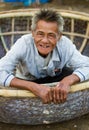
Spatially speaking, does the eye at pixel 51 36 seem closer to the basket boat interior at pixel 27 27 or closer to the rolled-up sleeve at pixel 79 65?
the rolled-up sleeve at pixel 79 65

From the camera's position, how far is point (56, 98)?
2.06 metres

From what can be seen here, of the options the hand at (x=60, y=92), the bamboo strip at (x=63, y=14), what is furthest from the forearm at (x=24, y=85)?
the bamboo strip at (x=63, y=14)

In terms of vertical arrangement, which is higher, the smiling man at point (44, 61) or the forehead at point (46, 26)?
the forehead at point (46, 26)

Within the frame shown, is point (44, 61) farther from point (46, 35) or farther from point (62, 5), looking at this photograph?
point (62, 5)

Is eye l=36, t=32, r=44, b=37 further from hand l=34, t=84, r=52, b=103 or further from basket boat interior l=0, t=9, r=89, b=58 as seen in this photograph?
basket boat interior l=0, t=9, r=89, b=58

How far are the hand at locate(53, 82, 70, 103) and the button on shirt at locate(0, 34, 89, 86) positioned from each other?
175mm

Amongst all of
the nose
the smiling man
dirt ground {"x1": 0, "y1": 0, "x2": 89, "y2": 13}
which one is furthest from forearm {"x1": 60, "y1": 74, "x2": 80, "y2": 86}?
dirt ground {"x1": 0, "y1": 0, "x2": 89, "y2": 13}

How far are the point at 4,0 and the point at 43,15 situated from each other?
2572 millimetres

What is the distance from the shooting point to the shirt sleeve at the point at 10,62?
84.9 inches

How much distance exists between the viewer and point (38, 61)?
232 centimetres

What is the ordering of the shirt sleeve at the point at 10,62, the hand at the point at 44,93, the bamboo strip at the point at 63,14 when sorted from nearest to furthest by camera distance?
the hand at the point at 44,93
the shirt sleeve at the point at 10,62
the bamboo strip at the point at 63,14

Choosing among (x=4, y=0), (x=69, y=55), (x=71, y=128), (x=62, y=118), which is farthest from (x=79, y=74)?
(x=4, y=0)

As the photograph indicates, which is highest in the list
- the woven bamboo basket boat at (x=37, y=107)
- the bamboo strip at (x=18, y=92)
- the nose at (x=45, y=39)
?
the nose at (x=45, y=39)

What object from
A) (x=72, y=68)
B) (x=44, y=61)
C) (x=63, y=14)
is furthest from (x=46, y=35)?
(x=63, y=14)
